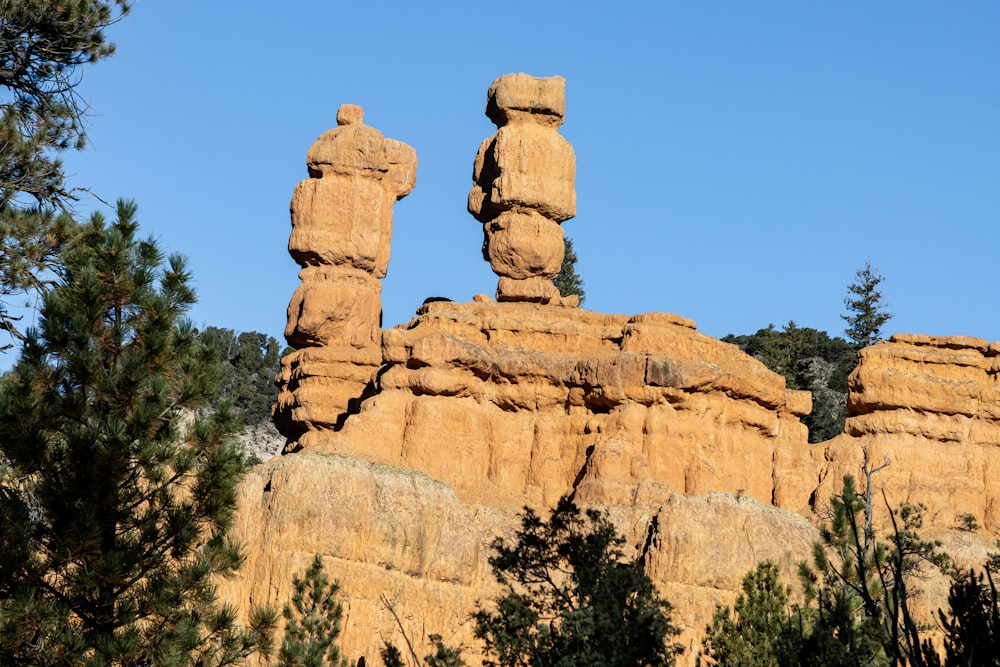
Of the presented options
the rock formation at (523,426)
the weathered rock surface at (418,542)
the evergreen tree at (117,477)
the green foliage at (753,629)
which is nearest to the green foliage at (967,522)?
the rock formation at (523,426)

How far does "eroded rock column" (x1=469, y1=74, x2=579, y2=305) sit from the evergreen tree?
35262 mm

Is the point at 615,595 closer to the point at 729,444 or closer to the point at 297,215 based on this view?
the point at 729,444

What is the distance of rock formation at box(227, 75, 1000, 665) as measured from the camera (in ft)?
164

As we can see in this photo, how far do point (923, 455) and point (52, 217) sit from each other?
3810 cm

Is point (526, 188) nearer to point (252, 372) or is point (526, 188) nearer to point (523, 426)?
point (523, 426)

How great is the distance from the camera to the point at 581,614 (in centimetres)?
3341

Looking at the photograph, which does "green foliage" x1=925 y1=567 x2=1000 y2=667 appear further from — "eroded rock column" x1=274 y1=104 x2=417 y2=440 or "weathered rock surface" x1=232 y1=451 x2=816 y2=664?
"eroded rock column" x1=274 y1=104 x2=417 y2=440

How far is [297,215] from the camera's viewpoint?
63531mm

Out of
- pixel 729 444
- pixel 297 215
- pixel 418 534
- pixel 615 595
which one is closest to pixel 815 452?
pixel 729 444

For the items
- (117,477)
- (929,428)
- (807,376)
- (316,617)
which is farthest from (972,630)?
(807,376)

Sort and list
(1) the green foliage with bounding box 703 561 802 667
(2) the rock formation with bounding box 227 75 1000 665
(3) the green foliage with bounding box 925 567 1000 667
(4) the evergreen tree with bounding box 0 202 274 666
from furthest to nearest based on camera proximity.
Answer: (2) the rock formation with bounding box 227 75 1000 665 < (1) the green foliage with bounding box 703 561 802 667 < (4) the evergreen tree with bounding box 0 202 274 666 < (3) the green foliage with bounding box 925 567 1000 667

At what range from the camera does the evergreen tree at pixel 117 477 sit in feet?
81.5

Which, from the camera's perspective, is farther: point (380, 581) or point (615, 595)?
point (380, 581)

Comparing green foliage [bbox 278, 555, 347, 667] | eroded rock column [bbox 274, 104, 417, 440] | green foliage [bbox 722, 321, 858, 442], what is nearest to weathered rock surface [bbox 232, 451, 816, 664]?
green foliage [bbox 278, 555, 347, 667]
